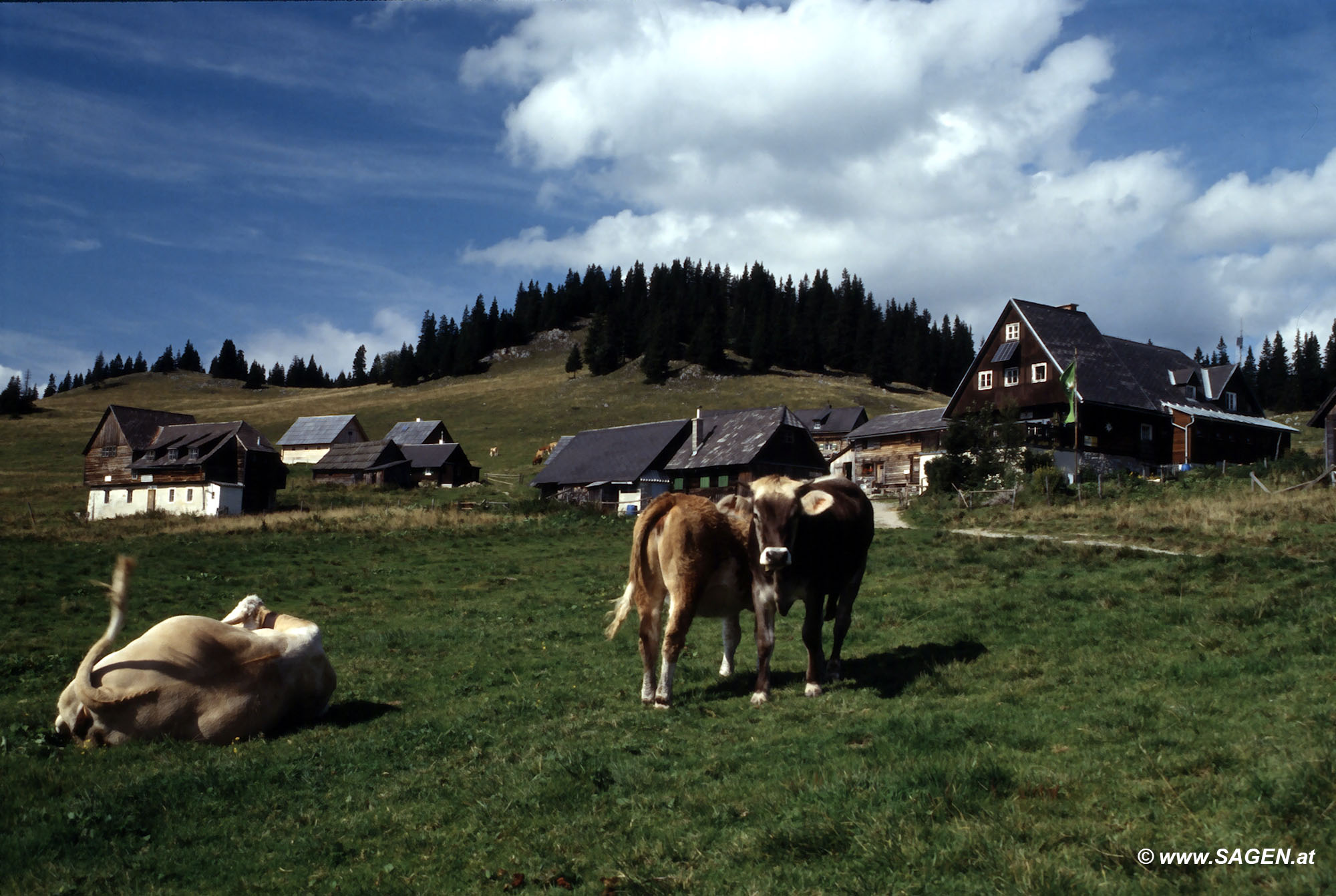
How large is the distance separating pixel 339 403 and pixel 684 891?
143992mm

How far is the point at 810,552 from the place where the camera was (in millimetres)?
10336

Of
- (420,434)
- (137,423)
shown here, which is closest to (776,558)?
(137,423)

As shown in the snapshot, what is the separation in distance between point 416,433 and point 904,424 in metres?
51.1

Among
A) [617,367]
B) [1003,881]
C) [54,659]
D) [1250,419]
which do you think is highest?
[617,367]

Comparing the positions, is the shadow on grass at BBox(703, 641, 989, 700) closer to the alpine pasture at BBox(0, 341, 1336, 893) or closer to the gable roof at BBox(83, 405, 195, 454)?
the alpine pasture at BBox(0, 341, 1336, 893)

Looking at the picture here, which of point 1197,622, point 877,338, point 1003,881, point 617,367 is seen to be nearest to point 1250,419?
point 1197,622

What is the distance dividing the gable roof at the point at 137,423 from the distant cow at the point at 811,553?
71.2 meters

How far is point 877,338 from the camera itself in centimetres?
13262

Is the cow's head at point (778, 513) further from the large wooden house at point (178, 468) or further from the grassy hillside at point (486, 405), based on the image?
the grassy hillside at point (486, 405)

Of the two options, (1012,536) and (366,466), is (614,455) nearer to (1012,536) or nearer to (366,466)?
(366,466)

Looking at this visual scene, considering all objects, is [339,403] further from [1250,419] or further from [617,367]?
[1250,419]

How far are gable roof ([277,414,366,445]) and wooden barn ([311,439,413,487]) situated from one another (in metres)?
12.3

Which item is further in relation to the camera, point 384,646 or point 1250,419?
point 1250,419

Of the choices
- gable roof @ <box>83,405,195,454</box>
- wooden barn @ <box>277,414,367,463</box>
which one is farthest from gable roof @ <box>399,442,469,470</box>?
gable roof @ <box>83,405,195,454</box>
